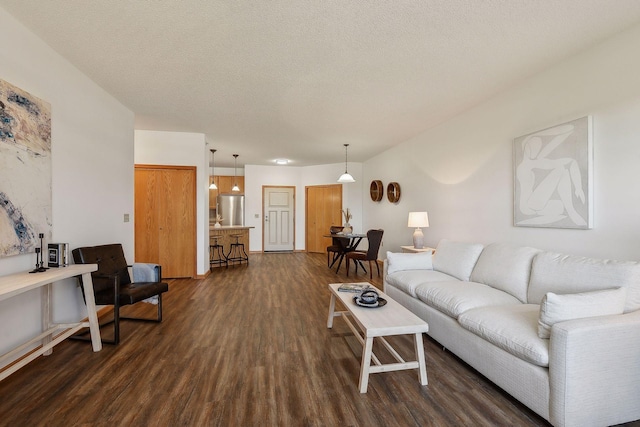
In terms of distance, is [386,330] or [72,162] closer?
[386,330]

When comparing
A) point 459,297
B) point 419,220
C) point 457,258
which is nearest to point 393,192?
point 419,220

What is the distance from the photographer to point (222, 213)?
26.2ft

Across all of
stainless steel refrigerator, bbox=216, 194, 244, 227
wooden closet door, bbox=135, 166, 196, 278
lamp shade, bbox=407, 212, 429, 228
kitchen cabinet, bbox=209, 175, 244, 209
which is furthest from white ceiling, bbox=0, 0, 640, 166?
kitchen cabinet, bbox=209, 175, 244, 209

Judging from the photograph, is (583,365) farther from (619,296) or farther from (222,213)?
(222,213)

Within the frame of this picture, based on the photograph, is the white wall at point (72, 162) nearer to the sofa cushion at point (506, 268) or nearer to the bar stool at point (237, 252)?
the bar stool at point (237, 252)

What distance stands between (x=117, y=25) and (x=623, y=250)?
425cm

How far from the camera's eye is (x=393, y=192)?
6105 millimetres

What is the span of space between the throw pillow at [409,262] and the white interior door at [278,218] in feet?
17.4

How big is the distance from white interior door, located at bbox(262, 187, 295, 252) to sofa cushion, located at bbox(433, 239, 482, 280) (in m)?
5.54

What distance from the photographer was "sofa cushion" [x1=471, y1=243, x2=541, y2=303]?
98.4 inches

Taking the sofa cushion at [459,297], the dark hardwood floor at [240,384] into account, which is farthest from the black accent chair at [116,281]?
the sofa cushion at [459,297]

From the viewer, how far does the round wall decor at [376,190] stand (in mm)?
6797

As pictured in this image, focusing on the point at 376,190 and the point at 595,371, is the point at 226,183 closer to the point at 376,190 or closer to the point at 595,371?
the point at 376,190

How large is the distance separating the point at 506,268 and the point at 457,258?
0.62 metres
